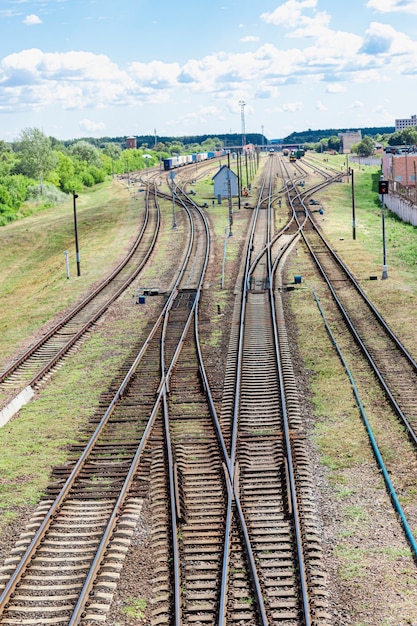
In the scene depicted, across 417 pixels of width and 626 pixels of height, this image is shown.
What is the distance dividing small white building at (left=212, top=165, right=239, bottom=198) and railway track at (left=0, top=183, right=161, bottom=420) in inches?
828

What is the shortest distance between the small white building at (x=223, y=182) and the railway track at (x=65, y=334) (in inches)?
828

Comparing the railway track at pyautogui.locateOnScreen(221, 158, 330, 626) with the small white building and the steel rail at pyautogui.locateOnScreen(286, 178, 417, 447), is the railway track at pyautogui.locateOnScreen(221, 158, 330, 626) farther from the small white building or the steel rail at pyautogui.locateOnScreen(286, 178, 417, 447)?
the small white building

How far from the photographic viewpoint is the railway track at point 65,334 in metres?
24.0

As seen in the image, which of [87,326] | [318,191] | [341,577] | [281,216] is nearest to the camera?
[341,577]

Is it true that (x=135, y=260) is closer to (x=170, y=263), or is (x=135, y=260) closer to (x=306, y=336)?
(x=170, y=263)

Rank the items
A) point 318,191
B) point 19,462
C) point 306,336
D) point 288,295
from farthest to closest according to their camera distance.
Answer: point 318,191, point 288,295, point 306,336, point 19,462

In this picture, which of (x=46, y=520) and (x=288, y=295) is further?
(x=288, y=295)

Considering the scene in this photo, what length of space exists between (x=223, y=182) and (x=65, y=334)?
143 ft

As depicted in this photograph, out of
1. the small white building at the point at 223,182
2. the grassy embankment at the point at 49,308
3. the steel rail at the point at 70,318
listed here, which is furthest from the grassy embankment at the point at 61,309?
the small white building at the point at 223,182

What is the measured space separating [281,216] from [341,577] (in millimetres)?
52372

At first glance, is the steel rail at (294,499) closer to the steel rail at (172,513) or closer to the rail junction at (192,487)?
the rail junction at (192,487)

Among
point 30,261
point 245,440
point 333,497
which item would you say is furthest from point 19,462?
point 30,261

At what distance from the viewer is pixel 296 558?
12281mm

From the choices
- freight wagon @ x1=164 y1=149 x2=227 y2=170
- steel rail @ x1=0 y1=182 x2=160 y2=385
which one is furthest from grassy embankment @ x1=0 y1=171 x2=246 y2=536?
freight wagon @ x1=164 y1=149 x2=227 y2=170
